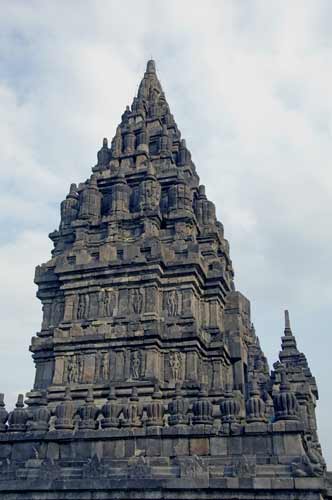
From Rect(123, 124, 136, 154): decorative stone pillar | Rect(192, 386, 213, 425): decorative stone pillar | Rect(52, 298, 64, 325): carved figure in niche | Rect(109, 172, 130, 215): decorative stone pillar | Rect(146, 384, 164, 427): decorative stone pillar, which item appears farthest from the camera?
Rect(123, 124, 136, 154): decorative stone pillar

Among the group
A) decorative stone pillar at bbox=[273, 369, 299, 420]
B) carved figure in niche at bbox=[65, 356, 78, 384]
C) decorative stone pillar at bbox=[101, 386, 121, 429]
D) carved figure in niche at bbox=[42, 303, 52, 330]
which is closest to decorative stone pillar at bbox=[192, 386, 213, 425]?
decorative stone pillar at bbox=[273, 369, 299, 420]

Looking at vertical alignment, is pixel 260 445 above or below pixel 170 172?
below

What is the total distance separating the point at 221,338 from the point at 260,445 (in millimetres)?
8155

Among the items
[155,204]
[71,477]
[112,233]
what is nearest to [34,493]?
[71,477]

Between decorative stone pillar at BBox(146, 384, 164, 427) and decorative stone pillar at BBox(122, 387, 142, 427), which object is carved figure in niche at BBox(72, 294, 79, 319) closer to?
decorative stone pillar at BBox(122, 387, 142, 427)

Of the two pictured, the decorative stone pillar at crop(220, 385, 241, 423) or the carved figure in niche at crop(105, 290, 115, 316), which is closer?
the decorative stone pillar at crop(220, 385, 241, 423)

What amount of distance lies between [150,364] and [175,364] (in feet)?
3.87

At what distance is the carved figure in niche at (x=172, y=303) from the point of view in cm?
2395

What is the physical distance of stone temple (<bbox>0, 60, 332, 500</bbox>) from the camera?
1620 cm

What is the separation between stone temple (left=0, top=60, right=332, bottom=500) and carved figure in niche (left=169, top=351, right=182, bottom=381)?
0.14ft

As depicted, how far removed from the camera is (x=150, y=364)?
2211 centimetres

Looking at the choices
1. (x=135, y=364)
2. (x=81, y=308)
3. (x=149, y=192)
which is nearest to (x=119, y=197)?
(x=149, y=192)

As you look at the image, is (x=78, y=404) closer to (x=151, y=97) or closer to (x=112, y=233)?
(x=112, y=233)

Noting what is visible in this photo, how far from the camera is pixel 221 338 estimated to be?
24.3 meters
